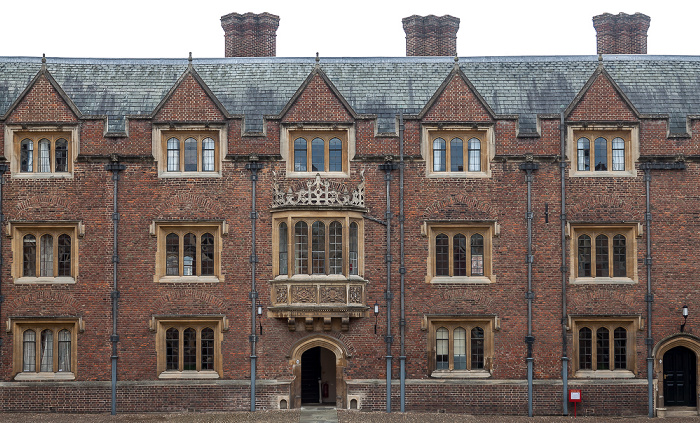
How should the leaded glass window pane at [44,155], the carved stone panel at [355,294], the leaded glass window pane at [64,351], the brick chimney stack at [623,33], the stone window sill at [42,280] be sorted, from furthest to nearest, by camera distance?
the brick chimney stack at [623,33] → the leaded glass window pane at [44,155] → the leaded glass window pane at [64,351] → the stone window sill at [42,280] → the carved stone panel at [355,294]

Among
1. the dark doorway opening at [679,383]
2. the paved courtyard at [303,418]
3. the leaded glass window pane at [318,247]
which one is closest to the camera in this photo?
the paved courtyard at [303,418]

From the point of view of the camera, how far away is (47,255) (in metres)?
32.4

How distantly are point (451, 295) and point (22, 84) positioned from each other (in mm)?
17092

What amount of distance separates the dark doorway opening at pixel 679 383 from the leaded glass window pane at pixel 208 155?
1710cm

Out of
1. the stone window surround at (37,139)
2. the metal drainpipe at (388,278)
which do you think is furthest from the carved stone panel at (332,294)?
the stone window surround at (37,139)

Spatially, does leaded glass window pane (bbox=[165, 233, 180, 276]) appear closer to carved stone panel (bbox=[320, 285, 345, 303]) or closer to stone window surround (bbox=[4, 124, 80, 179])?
stone window surround (bbox=[4, 124, 80, 179])

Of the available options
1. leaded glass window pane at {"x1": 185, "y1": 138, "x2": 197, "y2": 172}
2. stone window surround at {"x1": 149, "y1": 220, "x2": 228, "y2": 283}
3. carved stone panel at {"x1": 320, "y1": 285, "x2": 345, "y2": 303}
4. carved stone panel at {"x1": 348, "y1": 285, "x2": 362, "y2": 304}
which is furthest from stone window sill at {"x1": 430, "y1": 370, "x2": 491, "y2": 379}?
leaded glass window pane at {"x1": 185, "y1": 138, "x2": 197, "y2": 172}

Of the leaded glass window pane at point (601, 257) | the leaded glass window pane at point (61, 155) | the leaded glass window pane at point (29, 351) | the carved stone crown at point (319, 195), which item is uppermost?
the leaded glass window pane at point (61, 155)

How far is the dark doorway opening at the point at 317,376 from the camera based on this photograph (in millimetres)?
33469

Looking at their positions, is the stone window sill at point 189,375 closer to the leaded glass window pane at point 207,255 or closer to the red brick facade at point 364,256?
the red brick facade at point 364,256

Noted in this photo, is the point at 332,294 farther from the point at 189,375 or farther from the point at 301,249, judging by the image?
the point at 189,375

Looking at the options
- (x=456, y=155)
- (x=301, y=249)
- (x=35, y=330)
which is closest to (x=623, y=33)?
(x=456, y=155)

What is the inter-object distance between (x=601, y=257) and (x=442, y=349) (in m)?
6.35

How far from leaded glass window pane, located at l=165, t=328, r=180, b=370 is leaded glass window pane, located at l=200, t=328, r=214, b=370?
872 mm
